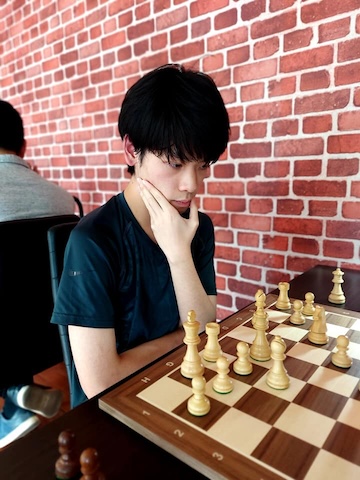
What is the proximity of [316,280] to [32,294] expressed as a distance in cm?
104

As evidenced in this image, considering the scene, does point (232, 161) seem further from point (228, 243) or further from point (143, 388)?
point (143, 388)

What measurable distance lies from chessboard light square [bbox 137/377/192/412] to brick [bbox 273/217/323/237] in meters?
1.03

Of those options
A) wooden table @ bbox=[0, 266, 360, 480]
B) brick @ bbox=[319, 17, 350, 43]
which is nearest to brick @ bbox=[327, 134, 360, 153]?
brick @ bbox=[319, 17, 350, 43]

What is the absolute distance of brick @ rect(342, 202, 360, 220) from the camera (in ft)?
4.43

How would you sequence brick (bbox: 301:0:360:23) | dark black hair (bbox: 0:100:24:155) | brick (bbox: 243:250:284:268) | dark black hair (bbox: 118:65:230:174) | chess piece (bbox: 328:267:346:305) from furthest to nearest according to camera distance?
dark black hair (bbox: 0:100:24:155)
brick (bbox: 243:250:284:268)
brick (bbox: 301:0:360:23)
chess piece (bbox: 328:267:346:305)
dark black hair (bbox: 118:65:230:174)

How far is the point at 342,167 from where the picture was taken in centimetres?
136

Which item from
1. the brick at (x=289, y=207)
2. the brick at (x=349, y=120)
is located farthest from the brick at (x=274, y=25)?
the brick at (x=289, y=207)

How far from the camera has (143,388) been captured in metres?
0.62

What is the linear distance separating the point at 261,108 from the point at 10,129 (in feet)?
3.76

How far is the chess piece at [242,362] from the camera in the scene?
657 mm

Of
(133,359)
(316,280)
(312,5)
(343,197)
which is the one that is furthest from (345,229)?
(133,359)

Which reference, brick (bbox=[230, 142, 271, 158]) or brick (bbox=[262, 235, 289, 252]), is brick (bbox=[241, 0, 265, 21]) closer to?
brick (bbox=[230, 142, 271, 158])

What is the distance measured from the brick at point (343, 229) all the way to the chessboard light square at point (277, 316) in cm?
62

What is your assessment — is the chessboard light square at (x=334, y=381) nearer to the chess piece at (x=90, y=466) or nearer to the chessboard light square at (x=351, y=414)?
the chessboard light square at (x=351, y=414)
